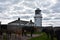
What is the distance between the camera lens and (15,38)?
4.93 meters

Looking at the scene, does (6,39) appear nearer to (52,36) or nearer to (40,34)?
(40,34)

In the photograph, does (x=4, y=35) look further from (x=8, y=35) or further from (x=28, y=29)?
(x=28, y=29)

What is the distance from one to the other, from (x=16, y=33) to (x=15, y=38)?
0.17m

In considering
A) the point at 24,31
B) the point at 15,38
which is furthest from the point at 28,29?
the point at 15,38

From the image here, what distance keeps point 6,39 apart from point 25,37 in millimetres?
568

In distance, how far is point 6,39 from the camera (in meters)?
4.91

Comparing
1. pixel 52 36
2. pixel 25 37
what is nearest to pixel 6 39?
pixel 25 37

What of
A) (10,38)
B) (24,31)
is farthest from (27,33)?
(10,38)

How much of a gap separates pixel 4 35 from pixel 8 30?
20 cm

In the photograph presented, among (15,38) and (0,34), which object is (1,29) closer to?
(0,34)

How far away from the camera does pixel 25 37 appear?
495 centimetres

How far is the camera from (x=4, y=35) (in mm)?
4934

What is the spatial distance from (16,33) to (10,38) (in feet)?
0.77

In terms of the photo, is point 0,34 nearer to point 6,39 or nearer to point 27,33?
point 6,39
